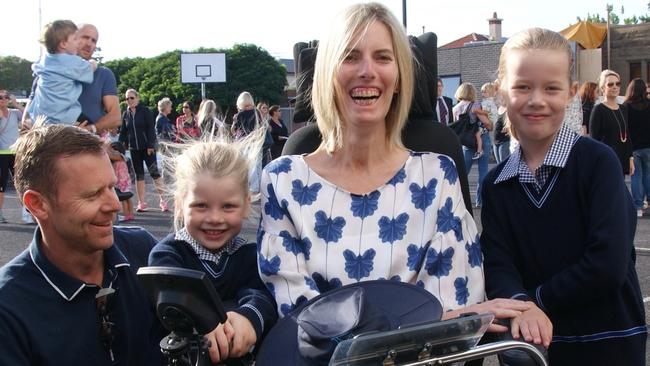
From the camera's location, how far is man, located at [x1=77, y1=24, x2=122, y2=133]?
5.12 m

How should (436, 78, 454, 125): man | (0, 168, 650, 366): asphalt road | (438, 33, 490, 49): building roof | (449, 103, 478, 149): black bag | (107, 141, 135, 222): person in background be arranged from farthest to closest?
(438, 33, 490, 49): building roof
(449, 103, 478, 149): black bag
(436, 78, 454, 125): man
(0, 168, 650, 366): asphalt road
(107, 141, 135, 222): person in background

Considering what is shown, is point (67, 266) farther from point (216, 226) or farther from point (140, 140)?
point (140, 140)

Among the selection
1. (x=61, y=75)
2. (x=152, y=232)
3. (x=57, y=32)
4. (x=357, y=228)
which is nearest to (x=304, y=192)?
(x=357, y=228)

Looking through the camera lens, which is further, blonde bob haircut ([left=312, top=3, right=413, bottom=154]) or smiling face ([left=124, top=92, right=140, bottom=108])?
smiling face ([left=124, top=92, right=140, bottom=108])

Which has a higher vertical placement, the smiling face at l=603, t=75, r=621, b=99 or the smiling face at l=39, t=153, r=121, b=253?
the smiling face at l=603, t=75, r=621, b=99

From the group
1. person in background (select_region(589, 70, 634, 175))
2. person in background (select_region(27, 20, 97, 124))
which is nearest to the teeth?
person in background (select_region(27, 20, 97, 124))

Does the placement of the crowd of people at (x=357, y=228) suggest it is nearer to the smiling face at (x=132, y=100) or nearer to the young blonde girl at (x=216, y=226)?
the young blonde girl at (x=216, y=226)

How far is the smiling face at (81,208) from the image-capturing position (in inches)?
82.2

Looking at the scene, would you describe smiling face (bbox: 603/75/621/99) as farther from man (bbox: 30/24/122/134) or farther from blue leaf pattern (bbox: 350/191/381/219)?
blue leaf pattern (bbox: 350/191/381/219)

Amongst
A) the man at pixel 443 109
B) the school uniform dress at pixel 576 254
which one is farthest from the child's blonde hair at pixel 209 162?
the man at pixel 443 109

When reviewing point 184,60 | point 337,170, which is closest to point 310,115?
point 337,170

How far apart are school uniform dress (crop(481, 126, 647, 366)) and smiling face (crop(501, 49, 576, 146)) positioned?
0.08m

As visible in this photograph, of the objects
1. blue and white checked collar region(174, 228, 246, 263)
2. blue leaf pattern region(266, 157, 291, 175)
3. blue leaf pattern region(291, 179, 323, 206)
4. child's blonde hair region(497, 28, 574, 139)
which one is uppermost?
child's blonde hair region(497, 28, 574, 139)

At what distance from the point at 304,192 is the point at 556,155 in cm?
79
